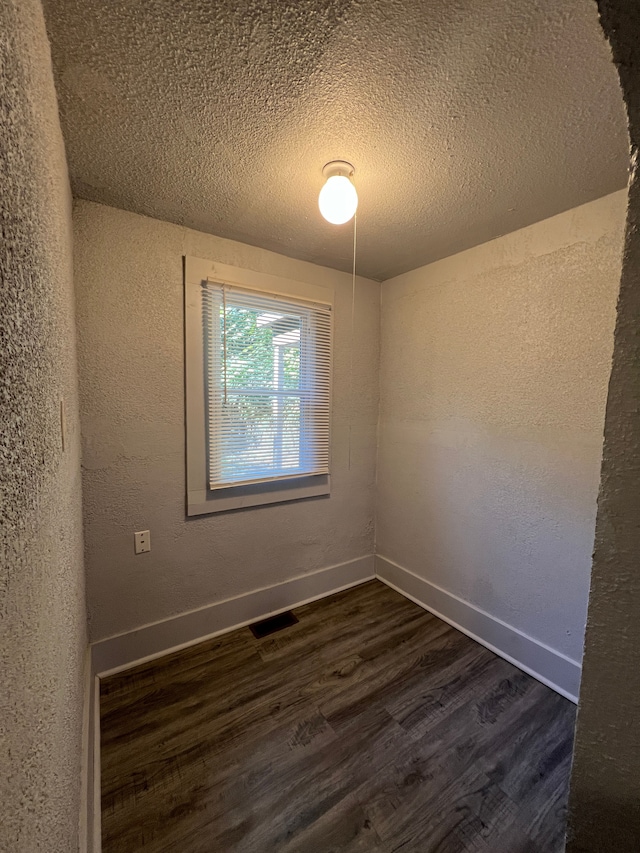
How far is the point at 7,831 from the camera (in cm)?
37

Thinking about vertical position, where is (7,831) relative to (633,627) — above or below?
below

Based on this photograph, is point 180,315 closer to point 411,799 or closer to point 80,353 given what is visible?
point 80,353

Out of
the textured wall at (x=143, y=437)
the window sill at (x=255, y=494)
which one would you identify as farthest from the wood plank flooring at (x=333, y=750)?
the window sill at (x=255, y=494)

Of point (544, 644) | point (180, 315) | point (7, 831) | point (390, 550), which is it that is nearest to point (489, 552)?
point (544, 644)

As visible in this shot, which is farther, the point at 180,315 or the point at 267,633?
the point at 267,633

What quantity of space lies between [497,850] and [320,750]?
63cm

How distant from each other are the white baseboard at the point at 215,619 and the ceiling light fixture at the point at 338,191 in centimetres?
211

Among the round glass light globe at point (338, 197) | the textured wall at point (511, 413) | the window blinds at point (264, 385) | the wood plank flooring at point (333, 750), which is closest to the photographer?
the wood plank flooring at point (333, 750)

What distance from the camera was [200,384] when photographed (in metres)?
1.84

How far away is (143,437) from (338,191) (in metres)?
1.46

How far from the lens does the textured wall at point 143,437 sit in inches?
62.9

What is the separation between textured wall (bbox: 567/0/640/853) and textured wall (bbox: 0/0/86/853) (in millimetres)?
759

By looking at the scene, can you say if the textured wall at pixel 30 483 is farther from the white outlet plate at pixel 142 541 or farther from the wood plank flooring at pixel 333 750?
the white outlet plate at pixel 142 541

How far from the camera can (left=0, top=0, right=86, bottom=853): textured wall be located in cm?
41
